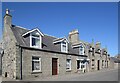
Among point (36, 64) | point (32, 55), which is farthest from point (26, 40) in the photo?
point (36, 64)

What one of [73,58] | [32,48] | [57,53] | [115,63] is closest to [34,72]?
[32,48]

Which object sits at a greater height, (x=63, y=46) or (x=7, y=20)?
(x=7, y=20)

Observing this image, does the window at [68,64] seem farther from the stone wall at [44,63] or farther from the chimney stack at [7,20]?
the chimney stack at [7,20]

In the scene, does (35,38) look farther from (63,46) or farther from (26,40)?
(63,46)

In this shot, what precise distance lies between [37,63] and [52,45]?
4.86m

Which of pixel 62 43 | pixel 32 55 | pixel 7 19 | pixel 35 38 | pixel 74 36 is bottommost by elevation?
pixel 32 55

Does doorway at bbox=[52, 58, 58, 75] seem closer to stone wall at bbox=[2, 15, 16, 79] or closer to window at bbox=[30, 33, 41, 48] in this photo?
window at bbox=[30, 33, 41, 48]

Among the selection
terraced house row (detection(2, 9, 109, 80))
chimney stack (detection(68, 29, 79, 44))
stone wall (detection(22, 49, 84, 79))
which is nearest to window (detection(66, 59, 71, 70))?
terraced house row (detection(2, 9, 109, 80))

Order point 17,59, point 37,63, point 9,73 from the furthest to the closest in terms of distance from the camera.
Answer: point 37,63
point 9,73
point 17,59

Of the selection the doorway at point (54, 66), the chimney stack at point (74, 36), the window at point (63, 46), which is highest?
the chimney stack at point (74, 36)

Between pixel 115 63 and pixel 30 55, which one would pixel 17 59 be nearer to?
pixel 30 55

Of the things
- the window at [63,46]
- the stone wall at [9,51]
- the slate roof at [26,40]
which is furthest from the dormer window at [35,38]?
the window at [63,46]

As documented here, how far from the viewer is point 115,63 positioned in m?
52.1

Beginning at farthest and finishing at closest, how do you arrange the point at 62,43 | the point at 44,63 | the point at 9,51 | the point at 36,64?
the point at 62,43 → the point at 44,63 → the point at 36,64 → the point at 9,51
